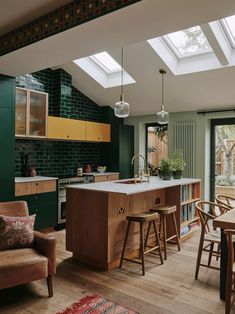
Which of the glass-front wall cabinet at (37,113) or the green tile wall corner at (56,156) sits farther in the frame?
the green tile wall corner at (56,156)

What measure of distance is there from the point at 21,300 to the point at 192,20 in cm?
296

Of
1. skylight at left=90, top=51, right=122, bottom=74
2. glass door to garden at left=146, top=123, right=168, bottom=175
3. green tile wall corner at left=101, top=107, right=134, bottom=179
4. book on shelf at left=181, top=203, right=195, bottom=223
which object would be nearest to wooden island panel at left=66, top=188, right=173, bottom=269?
book on shelf at left=181, top=203, right=195, bottom=223

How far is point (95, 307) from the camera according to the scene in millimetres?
2588

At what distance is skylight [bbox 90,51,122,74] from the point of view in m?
5.85

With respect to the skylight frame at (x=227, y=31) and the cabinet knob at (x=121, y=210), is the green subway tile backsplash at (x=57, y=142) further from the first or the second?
the skylight frame at (x=227, y=31)

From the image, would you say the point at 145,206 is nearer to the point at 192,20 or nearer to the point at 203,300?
the point at 203,300

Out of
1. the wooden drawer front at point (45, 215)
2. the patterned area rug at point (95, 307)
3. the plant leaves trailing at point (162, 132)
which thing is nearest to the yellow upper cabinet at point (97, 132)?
the plant leaves trailing at point (162, 132)

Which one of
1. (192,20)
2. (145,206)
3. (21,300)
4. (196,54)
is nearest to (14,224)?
(21,300)

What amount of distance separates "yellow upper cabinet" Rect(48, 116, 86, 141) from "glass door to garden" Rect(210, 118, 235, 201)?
281 centimetres

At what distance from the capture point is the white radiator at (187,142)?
6.27 meters

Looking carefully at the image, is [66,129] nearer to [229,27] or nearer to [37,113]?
[37,113]

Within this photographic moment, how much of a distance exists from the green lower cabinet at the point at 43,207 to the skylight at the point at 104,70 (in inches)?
101

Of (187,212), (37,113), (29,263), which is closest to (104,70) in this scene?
(37,113)

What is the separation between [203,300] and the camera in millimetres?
2756
